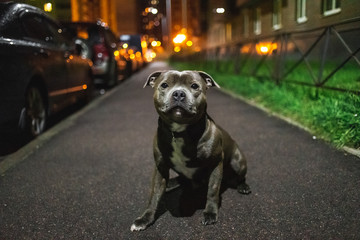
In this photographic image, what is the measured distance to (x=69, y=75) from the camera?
261 inches

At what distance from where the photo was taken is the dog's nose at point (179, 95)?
7.84 feet

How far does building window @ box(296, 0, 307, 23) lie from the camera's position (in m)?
13.4

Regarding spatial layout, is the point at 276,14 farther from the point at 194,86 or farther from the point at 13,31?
the point at 194,86

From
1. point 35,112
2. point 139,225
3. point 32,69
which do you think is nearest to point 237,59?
point 35,112

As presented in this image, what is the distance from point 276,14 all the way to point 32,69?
52.7 ft

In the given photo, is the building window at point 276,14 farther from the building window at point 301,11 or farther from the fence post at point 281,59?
the fence post at point 281,59

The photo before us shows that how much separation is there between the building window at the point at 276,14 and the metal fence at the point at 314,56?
6.75m

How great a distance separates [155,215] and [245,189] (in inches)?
34.9

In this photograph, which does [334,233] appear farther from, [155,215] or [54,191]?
[54,191]

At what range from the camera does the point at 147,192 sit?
10.6 ft

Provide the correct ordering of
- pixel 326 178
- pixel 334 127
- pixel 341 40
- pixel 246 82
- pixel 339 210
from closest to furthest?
pixel 339 210, pixel 326 178, pixel 334 127, pixel 341 40, pixel 246 82

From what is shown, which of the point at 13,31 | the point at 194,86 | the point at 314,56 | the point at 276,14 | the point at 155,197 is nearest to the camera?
the point at 194,86

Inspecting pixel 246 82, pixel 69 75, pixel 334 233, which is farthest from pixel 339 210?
pixel 246 82

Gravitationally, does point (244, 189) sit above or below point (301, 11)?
below
